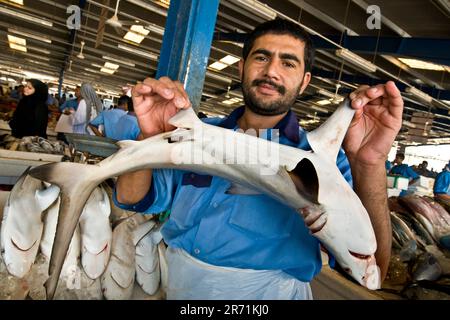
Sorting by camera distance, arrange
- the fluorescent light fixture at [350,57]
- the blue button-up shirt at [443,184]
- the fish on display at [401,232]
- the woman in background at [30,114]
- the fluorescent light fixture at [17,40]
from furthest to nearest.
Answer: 1. the fluorescent light fixture at [17,40]
2. the blue button-up shirt at [443,184]
3. the fluorescent light fixture at [350,57]
4. the woman in background at [30,114]
5. the fish on display at [401,232]

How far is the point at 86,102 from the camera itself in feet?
21.0

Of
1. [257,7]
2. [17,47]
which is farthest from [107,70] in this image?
[257,7]

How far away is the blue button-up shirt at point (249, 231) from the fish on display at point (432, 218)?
2.31 m

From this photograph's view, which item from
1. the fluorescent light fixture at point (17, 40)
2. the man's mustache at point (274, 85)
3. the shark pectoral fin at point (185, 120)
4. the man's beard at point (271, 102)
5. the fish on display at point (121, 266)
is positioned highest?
the fluorescent light fixture at point (17, 40)

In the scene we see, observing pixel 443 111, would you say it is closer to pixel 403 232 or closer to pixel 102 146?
pixel 403 232

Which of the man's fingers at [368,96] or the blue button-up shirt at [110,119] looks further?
the blue button-up shirt at [110,119]

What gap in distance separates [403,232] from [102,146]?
7.49 feet

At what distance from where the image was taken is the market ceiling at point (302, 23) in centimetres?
696

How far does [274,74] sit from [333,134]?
12.9 inches

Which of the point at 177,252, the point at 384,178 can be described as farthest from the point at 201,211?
the point at 384,178

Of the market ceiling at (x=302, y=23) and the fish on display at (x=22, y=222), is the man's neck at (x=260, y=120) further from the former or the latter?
the market ceiling at (x=302, y=23)

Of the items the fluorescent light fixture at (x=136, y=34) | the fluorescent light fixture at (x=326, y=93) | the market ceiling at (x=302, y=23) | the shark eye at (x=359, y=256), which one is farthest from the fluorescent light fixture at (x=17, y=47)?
the shark eye at (x=359, y=256)

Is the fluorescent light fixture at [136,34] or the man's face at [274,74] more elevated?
the fluorescent light fixture at [136,34]
